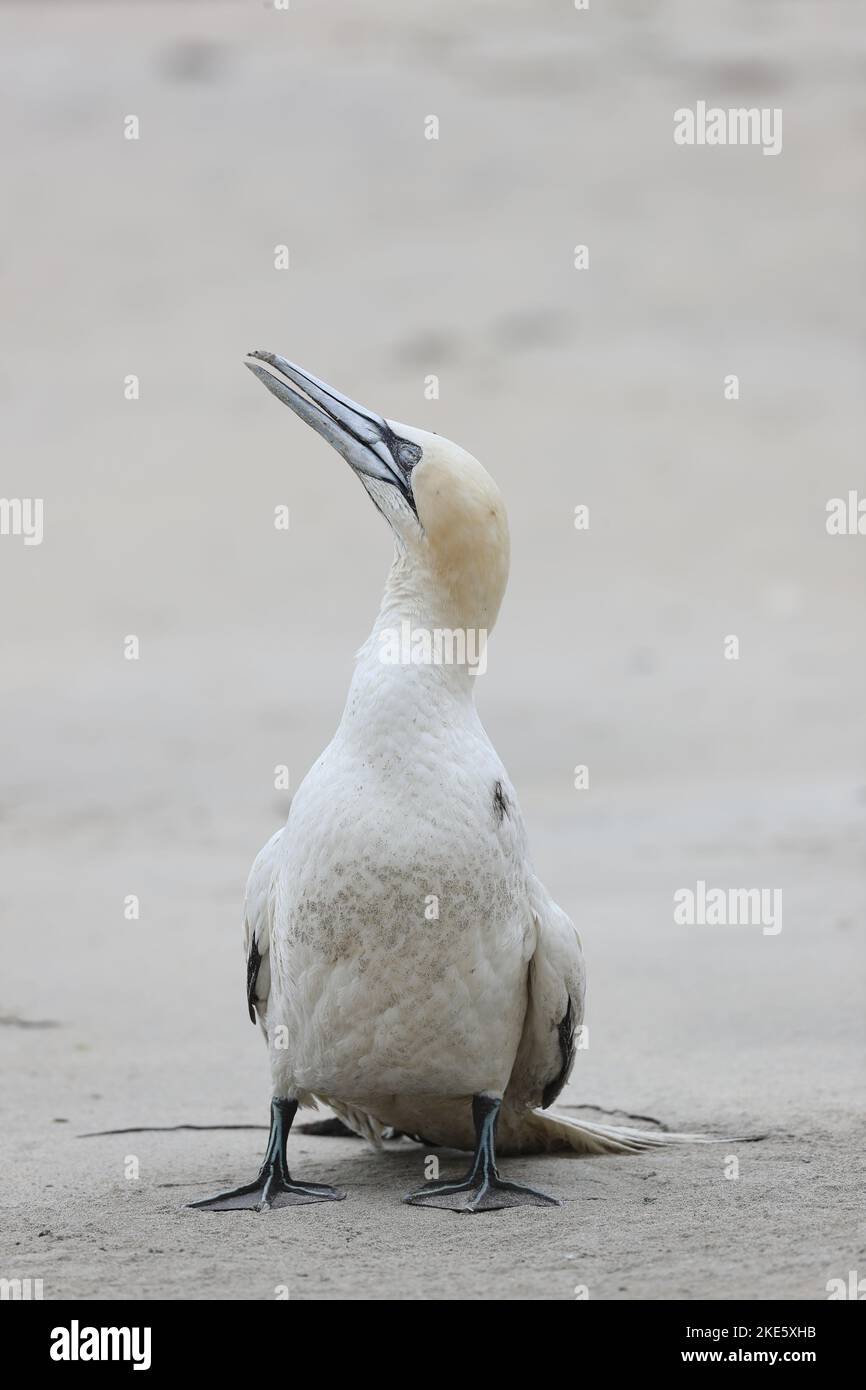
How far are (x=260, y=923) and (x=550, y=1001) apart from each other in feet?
2.94

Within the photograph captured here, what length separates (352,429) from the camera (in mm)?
5508

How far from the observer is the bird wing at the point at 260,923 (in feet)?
18.1

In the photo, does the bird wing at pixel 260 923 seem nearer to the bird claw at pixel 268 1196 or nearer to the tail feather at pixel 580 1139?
the bird claw at pixel 268 1196

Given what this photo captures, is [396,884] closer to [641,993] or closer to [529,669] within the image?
[641,993]

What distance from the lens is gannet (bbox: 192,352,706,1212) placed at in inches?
197

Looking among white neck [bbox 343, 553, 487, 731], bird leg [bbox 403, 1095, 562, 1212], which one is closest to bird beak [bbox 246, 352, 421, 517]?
white neck [bbox 343, 553, 487, 731]

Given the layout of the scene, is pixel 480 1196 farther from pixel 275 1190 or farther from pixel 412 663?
pixel 412 663

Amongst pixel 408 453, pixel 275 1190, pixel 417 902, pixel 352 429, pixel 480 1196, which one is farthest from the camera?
pixel 352 429

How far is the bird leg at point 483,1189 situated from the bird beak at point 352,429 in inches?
68.5

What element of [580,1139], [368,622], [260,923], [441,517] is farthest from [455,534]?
[368,622]

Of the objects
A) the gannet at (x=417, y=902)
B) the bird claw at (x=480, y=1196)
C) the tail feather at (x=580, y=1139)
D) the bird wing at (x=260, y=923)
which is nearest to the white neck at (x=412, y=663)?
the gannet at (x=417, y=902)

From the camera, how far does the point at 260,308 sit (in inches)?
1180

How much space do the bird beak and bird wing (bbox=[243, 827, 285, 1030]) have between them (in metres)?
1.12

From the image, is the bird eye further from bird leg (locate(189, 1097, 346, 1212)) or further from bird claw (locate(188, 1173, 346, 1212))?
bird claw (locate(188, 1173, 346, 1212))
